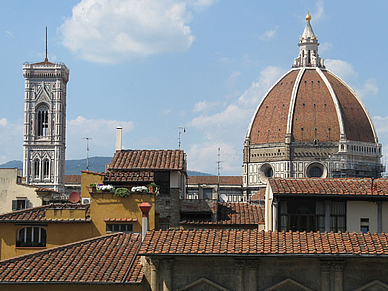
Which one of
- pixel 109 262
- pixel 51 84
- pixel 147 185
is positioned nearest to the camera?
pixel 109 262

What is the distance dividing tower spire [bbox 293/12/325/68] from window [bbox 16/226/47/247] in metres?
130

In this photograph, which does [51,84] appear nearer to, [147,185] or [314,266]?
[147,185]

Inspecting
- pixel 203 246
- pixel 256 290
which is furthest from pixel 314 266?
pixel 203 246

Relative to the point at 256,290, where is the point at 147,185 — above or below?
above

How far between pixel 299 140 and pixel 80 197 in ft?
371

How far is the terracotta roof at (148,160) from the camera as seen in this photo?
99.7 feet

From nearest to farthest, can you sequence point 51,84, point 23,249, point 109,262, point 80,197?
point 109,262, point 23,249, point 80,197, point 51,84

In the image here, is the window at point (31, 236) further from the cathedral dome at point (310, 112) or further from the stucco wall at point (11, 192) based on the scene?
the cathedral dome at point (310, 112)

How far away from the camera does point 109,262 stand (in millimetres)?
19625

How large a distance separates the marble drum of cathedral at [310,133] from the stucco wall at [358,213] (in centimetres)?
11621

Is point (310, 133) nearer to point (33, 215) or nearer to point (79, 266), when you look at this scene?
point (33, 215)

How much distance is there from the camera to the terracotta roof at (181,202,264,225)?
30906 mm

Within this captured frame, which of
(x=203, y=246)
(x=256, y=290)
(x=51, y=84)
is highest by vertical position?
(x=51, y=84)

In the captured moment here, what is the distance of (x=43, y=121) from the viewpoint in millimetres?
140500
